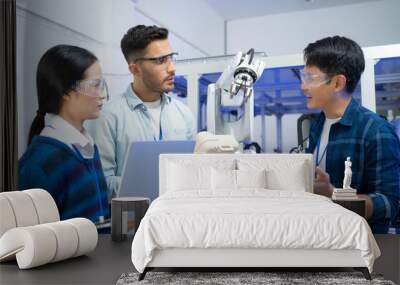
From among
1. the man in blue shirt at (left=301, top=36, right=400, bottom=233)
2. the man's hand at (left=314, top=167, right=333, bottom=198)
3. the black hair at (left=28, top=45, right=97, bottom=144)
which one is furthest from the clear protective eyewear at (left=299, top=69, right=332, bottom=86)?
the black hair at (left=28, top=45, right=97, bottom=144)

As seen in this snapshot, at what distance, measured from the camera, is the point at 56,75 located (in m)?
5.30

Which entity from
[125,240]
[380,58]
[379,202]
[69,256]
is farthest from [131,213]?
[380,58]

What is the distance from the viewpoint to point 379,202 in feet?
16.3

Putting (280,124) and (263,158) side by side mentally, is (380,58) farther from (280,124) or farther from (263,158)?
(263,158)

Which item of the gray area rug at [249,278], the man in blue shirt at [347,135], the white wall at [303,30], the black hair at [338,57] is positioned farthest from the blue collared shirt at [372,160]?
the gray area rug at [249,278]

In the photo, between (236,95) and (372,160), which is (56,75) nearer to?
(236,95)

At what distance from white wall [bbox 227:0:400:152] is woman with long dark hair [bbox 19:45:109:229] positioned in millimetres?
1679

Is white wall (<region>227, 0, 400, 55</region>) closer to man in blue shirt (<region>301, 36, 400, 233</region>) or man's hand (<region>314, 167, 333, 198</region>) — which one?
man in blue shirt (<region>301, 36, 400, 233</region>)

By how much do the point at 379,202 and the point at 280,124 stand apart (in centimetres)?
128

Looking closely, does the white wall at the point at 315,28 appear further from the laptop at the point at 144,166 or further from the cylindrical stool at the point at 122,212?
the cylindrical stool at the point at 122,212

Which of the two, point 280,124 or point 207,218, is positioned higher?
point 280,124

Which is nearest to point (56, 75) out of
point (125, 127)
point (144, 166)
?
point (125, 127)

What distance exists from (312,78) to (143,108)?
74.1 inches

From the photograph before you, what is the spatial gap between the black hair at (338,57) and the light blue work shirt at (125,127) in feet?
4.86
